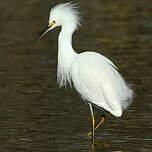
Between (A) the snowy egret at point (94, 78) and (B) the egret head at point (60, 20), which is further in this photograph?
(B) the egret head at point (60, 20)

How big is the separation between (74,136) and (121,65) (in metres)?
6.13

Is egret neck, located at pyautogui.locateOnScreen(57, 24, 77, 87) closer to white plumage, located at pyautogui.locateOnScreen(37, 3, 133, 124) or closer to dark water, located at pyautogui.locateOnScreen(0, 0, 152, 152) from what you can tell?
white plumage, located at pyautogui.locateOnScreen(37, 3, 133, 124)

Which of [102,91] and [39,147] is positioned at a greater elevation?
[102,91]

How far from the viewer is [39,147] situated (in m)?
8.41

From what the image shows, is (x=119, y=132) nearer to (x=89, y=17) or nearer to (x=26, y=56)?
(x=26, y=56)

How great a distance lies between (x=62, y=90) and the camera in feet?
41.0

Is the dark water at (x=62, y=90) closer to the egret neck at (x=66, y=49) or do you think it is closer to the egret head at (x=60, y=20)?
the egret neck at (x=66, y=49)

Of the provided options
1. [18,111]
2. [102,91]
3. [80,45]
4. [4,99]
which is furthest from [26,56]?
[102,91]

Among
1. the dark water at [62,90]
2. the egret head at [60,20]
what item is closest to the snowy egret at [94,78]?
the egret head at [60,20]

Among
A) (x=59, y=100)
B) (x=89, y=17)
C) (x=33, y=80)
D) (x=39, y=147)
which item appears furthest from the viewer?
(x=89, y=17)

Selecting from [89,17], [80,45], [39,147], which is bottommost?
[39,147]

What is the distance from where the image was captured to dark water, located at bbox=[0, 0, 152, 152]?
28.9 ft

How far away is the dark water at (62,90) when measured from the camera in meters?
8.80

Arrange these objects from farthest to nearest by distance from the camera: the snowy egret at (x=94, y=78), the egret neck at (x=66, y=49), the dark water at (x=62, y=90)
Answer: the egret neck at (x=66, y=49) < the snowy egret at (x=94, y=78) < the dark water at (x=62, y=90)
